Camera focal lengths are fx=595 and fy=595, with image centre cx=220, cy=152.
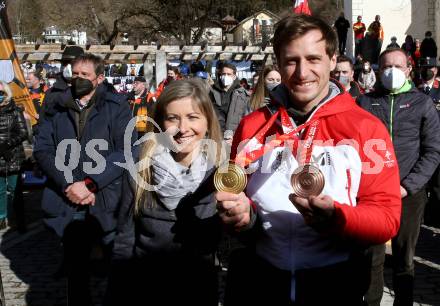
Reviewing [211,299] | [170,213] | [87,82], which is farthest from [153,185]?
[87,82]

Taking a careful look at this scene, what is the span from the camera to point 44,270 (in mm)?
6770

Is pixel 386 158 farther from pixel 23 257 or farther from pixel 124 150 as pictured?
pixel 23 257

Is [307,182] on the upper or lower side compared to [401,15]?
lower

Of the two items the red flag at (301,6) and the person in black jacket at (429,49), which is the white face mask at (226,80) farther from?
the person in black jacket at (429,49)

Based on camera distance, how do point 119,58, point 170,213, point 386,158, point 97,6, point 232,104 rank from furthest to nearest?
point 97,6, point 119,58, point 232,104, point 170,213, point 386,158

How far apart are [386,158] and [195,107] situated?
1.37m

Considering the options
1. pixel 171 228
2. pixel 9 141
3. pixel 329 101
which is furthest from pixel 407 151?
pixel 9 141

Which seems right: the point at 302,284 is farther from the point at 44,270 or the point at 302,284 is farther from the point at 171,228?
the point at 44,270

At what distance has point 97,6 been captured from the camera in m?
44.5

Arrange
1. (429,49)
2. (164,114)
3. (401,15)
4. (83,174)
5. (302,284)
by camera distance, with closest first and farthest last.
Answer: (302,284) → (164,114) → (83,174) → (429,49) → (401,15)

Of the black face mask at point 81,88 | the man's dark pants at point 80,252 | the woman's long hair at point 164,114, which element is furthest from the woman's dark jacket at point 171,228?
the black face mask at point 81,88

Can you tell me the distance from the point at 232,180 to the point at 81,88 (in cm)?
319

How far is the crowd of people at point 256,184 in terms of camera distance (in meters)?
2.22

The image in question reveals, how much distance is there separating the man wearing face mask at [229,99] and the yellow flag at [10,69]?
4.05m
